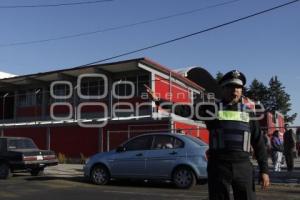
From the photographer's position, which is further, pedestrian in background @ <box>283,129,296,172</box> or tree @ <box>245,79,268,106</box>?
tree @ <box>245,79,268,106</box>

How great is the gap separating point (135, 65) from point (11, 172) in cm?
1520

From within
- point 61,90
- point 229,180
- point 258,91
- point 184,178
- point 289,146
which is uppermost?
point 258,91

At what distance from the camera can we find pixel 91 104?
35969mm

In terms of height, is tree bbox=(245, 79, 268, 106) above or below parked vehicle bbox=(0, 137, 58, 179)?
above

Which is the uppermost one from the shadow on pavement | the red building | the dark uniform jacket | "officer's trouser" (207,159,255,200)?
the red building

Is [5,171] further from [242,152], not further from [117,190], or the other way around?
[242,152]

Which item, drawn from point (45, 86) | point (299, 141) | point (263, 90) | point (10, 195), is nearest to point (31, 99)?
point (45, 86)

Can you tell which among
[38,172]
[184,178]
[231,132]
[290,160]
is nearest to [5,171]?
[38,172]

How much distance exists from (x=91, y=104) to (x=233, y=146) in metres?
31.0

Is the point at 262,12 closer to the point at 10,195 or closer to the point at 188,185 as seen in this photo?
the point at 188,185

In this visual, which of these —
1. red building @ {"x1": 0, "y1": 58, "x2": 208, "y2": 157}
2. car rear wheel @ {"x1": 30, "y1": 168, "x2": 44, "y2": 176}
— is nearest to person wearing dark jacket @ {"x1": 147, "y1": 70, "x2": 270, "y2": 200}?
car rear wheel @ {"x1": 30, "y1": 168, "x2": 44, "y2": 176}

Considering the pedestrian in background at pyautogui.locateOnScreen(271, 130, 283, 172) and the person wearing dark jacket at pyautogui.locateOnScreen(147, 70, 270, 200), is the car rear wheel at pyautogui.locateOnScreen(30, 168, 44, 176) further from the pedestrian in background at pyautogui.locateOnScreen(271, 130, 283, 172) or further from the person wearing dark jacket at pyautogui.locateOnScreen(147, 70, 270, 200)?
the person wearing dark jacket at pyautogui.locateOnScreen(147, 70, 270, 200)

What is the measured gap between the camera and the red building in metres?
28.7

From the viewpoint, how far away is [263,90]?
11288 centimetres
